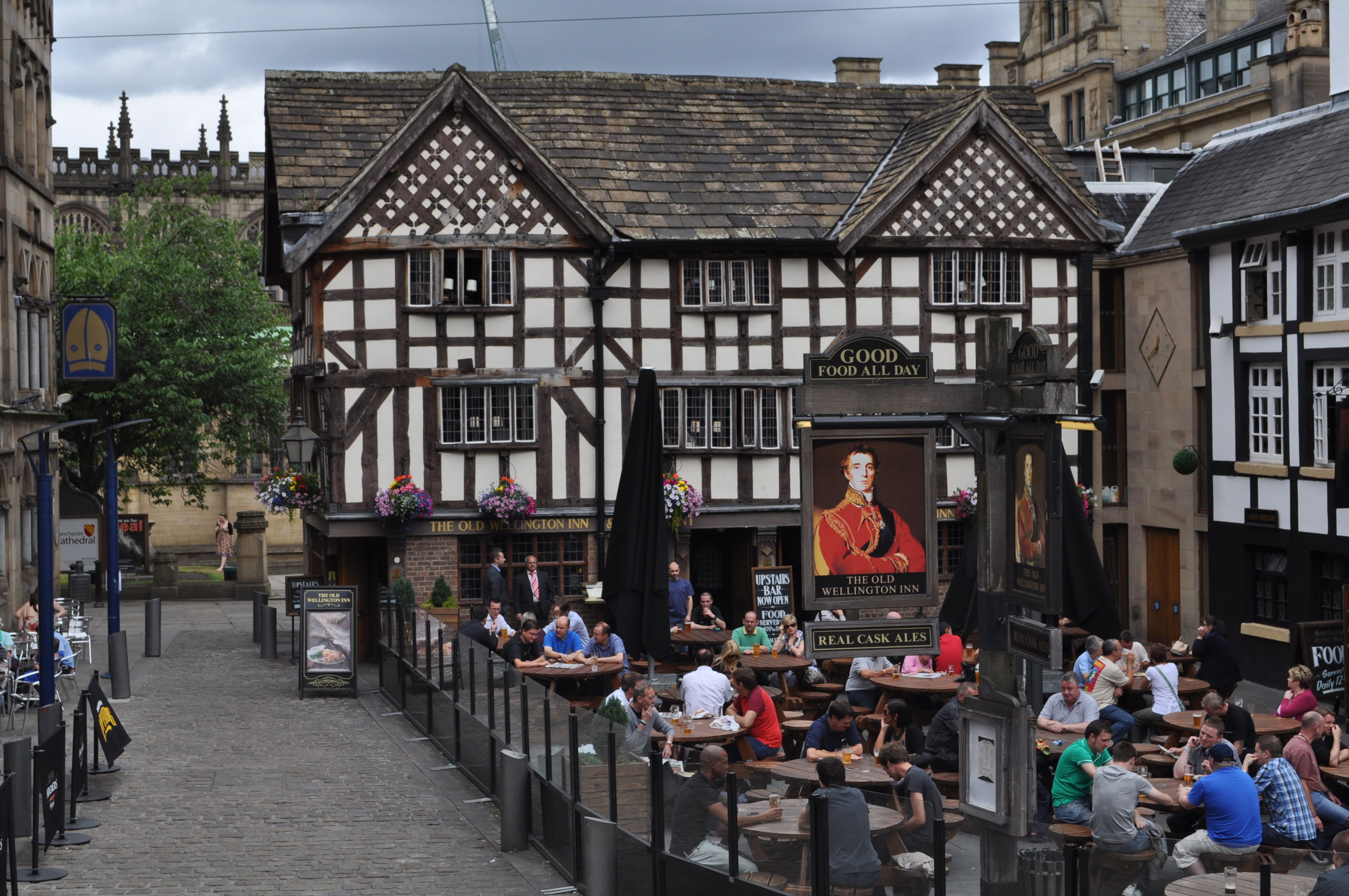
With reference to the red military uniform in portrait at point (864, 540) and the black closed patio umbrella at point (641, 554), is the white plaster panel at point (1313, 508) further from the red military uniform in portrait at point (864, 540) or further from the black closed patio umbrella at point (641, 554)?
the red military uniform in portrait at point (864, 540)

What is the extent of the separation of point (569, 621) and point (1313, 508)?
37.8 feet

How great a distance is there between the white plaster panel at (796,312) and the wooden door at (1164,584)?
762 cm

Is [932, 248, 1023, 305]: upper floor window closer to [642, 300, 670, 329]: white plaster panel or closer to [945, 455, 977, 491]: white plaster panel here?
[945, 455, 977, 491]: white plaster panel

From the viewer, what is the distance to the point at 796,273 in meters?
28.1

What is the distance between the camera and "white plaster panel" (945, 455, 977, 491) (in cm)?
2862

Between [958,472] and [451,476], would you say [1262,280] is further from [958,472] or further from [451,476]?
[451,476]

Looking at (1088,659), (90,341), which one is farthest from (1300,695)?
(90,341)

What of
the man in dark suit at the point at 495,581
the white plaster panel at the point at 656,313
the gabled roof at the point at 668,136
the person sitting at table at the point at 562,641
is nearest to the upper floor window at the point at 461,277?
the gabled roof at the point at 668,136

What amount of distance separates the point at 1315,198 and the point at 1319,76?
42.2ft

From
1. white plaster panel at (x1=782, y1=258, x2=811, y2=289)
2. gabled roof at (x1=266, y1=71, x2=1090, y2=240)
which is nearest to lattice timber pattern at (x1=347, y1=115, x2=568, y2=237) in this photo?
gabled roof at (x1=266, y1=71, x2=1090, y2=240)

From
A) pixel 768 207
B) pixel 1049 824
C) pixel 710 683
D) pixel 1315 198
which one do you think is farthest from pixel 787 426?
pixel 1049 824

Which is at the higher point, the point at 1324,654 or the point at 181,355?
the point at 181,355

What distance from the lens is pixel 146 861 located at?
1412 centimetres

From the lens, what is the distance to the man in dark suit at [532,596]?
1011 inches
